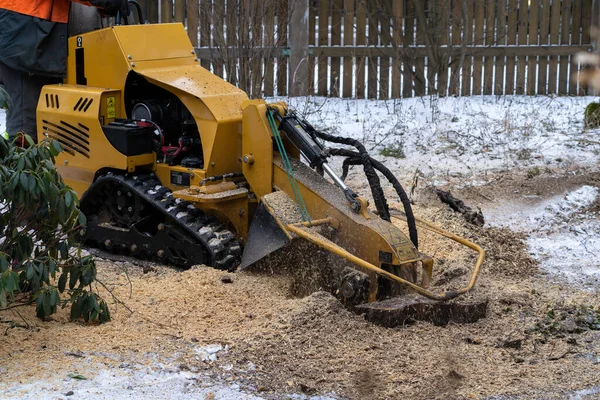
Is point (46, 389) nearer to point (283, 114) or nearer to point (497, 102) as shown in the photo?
point (283, 114)

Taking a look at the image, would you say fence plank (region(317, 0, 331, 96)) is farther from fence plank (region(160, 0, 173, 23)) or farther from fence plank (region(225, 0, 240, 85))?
fence plank (region(225, 0, 240, 85))

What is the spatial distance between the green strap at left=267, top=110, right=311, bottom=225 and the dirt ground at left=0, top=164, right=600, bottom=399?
492 millimetres

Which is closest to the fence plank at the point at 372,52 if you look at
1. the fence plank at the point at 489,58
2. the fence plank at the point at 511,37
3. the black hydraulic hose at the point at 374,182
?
the fence plank at the point at 489,58

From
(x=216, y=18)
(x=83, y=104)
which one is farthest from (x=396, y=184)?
(x=216, y=18)

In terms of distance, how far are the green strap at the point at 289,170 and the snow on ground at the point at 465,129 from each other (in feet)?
11.1

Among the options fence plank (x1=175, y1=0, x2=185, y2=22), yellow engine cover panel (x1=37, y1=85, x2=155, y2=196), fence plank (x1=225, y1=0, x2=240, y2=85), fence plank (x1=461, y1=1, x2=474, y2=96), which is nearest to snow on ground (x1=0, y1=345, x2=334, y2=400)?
yellow engine cover panel (x1=37, y1=85, x2=155, y2=196)

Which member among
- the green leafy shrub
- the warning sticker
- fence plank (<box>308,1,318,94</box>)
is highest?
fence plank (<box>308,1,318,94</box>)

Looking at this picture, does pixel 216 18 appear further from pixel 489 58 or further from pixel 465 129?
pixel 489 58

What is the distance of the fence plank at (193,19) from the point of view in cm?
1209

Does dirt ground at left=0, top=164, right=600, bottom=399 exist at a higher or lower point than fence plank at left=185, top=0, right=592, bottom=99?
lower

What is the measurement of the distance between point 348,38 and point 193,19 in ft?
7.15

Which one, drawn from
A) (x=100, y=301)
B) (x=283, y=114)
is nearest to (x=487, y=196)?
(x=283, y=114)

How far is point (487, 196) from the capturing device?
29.1 feet

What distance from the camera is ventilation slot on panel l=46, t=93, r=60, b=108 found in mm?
7395
